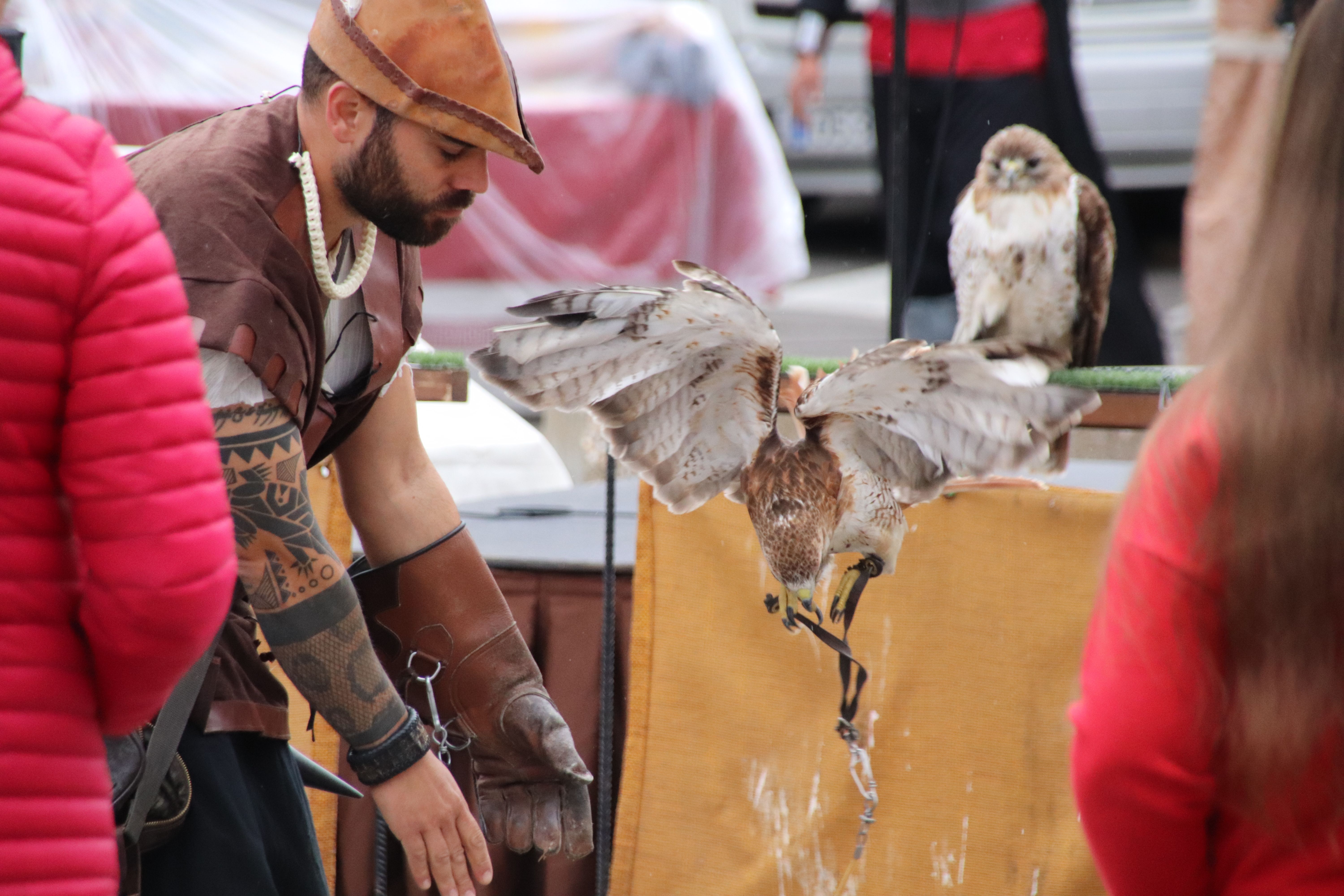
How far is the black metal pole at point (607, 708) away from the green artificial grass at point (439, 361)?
42 cm

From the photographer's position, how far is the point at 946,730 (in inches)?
90.0

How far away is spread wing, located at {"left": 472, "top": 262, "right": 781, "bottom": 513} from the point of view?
5.13 feet

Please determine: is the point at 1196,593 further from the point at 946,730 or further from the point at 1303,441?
the point at 946,730

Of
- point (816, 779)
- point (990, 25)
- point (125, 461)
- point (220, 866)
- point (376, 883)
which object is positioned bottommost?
point (376, 883)

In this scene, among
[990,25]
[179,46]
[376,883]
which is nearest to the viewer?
[376,883]

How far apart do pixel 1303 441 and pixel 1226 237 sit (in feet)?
11.7

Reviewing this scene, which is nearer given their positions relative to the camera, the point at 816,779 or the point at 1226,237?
the point at 816,779

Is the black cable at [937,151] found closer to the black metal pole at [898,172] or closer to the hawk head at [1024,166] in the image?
the hawk head at [1024,166]

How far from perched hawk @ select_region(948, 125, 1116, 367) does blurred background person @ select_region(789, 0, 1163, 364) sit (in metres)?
0.28

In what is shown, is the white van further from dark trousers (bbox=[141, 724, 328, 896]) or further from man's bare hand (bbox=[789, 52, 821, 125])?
dark trousers (bbox=[141, 724, 328, 896])

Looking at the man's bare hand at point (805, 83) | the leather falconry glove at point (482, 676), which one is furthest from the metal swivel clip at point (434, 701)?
the man's bare hand at point (805, 83)

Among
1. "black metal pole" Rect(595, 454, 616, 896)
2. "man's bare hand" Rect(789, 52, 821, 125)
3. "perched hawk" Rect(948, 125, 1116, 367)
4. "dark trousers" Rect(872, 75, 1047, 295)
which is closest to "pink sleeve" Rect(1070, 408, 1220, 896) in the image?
"black metal pole" Rect(595, 454, 616, 896)

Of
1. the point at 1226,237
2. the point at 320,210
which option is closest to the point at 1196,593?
the point at 320,210

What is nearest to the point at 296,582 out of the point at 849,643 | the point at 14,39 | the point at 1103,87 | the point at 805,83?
the point at 849,643
